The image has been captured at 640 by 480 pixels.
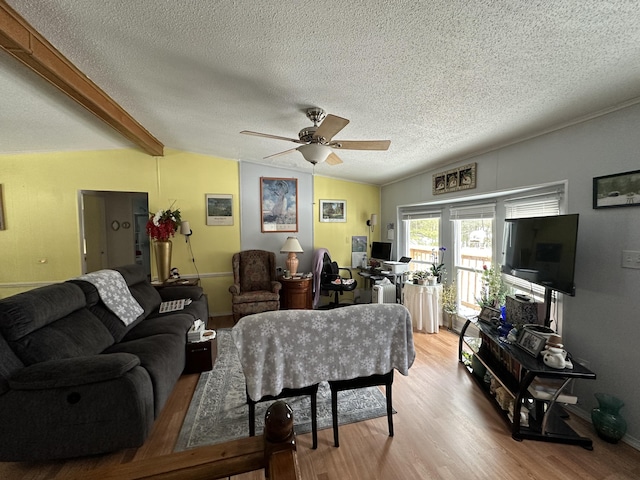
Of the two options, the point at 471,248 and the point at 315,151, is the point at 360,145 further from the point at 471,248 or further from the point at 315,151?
the point at 471,248

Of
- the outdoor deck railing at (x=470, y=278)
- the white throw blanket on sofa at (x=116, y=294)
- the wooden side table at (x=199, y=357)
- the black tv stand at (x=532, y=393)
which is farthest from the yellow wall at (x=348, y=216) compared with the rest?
the black tv stand at (x=532, y=393)

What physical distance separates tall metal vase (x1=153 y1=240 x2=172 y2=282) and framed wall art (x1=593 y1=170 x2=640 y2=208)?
4784 millimetres

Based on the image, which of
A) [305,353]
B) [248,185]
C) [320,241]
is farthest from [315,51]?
[320,241]

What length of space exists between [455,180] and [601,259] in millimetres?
1655

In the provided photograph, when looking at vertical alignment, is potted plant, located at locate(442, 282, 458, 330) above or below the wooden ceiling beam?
→ below

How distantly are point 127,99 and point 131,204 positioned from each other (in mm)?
3370

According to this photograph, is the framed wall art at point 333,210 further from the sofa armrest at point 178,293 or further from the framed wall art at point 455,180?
the sofa armrest at point 178,293

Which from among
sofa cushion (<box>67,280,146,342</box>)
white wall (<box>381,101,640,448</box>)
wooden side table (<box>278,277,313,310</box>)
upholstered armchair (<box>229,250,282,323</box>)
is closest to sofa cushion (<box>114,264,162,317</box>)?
sofa cushion (<box>67,280,146,342</box>)

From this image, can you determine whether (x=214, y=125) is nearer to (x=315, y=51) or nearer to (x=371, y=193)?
(x=315, y=51)

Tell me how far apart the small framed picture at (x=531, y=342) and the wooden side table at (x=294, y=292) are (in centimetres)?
285

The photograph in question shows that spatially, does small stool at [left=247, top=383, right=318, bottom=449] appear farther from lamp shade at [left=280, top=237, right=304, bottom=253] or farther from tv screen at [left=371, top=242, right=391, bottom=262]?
tv screen at [left=371, top=242, right=391, bottom=262]

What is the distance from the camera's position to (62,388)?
1.51 metres

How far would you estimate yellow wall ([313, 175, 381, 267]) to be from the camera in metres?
4.90

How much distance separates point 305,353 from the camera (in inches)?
63.8
